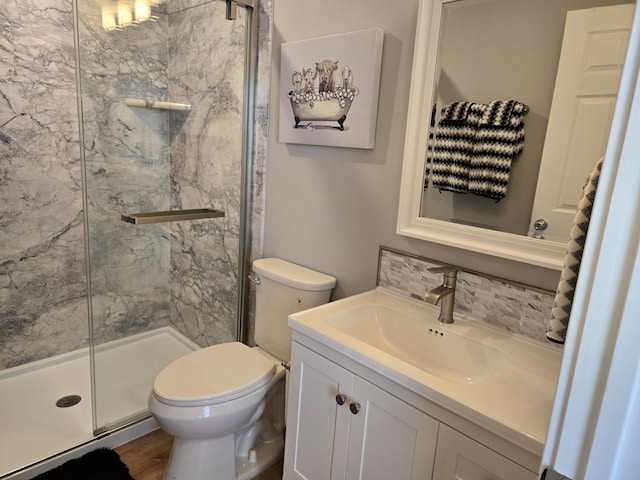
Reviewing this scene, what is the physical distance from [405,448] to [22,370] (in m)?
2.34

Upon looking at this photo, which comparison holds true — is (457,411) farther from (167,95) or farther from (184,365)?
(167,95)

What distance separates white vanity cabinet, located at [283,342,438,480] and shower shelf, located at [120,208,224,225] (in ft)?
3.81

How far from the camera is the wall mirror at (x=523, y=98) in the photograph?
45.3 inches

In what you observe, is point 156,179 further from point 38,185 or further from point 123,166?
point 38,185

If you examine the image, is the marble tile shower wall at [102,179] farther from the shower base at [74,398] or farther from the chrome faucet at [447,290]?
the chrome faucet at [447,290]

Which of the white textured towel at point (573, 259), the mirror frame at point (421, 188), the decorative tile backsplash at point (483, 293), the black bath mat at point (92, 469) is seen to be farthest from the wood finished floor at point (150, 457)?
the white textured towel at point (573, 259)

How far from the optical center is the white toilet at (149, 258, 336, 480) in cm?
158

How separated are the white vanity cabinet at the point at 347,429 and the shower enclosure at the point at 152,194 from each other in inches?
39.2

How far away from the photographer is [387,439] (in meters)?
1.20

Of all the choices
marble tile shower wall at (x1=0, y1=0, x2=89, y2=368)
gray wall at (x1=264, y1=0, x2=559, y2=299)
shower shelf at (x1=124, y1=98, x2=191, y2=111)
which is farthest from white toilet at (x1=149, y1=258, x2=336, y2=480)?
marble tile shower wall at (x1=0, y1=0, x2=89, y2=368)

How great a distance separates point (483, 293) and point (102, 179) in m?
1.83

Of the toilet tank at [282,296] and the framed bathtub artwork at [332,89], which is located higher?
the framed bathtub artwork at [332,89]

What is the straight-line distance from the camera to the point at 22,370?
97.2 inches

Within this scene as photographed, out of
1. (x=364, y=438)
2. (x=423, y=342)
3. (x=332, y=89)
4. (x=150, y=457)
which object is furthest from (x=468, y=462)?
(x=150, y=457)
